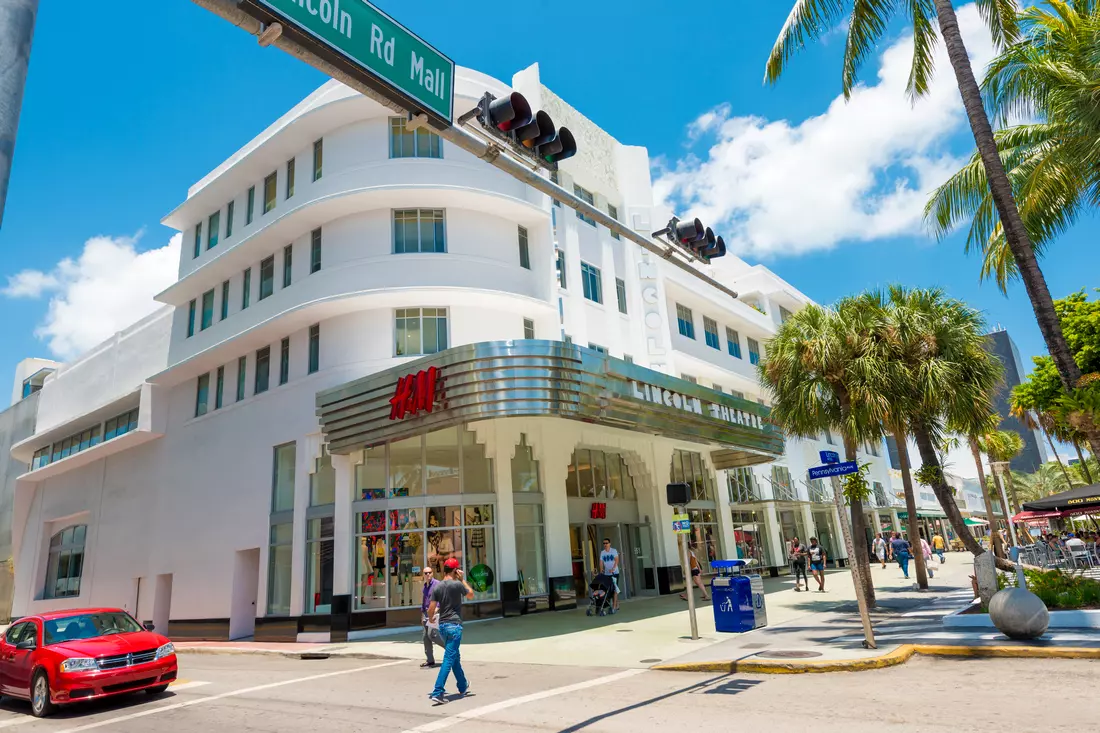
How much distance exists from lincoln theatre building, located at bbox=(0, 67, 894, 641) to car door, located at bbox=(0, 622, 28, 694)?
25.1 feet

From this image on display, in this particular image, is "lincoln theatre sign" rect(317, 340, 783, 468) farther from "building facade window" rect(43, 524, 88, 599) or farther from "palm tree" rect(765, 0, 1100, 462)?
"building facade window" rect(43, 524, 88, 599)

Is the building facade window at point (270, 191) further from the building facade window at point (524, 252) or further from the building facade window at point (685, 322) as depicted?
the building facade window at point (685, 322)

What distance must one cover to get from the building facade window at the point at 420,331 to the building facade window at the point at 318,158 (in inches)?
238

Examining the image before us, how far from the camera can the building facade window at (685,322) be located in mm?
30844

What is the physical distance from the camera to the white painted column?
61.0 feet

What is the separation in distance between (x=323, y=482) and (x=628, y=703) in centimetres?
1396

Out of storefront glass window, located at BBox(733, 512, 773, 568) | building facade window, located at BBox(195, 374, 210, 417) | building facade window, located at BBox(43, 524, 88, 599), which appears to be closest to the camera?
building facade window, located at BBox(195, 374, 210, 417)

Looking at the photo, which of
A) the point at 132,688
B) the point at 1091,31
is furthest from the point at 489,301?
the point at 1091,31

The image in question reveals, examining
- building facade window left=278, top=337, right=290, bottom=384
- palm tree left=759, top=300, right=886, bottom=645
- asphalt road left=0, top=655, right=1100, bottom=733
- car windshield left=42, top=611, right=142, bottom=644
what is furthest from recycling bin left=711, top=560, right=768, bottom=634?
building facade window left=278, top=337, right=290, bottom=384

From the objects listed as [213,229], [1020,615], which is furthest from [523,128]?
[213,229]

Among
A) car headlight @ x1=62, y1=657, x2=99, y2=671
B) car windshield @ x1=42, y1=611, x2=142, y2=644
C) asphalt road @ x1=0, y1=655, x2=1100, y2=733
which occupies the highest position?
car windshield @ x1=42, y1=611, x2=142, y2=644

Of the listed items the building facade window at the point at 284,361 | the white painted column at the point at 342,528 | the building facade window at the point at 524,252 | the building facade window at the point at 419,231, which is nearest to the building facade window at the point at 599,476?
the building facade window at the point at 524,252

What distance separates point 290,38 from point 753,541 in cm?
3013

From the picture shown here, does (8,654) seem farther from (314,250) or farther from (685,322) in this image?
(685,322)
